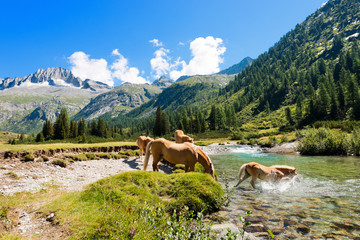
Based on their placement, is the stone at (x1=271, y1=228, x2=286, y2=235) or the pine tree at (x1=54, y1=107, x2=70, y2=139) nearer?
the stone at (x1=271, y1=228, x2=286, y2=235)

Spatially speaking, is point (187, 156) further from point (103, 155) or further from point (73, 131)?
point (73, 131)

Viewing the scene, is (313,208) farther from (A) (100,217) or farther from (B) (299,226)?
(A) (100,217)

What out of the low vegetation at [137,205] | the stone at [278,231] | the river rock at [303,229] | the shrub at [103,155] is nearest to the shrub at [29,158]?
the shrub at [103,155]

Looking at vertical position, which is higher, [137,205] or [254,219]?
[137,205]

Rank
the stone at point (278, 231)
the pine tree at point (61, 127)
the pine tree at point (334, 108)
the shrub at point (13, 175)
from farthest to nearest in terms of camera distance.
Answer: the pine tree at point (334, 108) < the pine tree at point (61, 127) < the shrub at point (13, 175) < the stone at point (278, 231)

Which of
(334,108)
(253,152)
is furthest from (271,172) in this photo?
(334,108)

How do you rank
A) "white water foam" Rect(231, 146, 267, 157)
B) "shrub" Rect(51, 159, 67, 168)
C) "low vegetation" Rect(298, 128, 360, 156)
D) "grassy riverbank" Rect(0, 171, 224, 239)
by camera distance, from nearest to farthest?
"grassy riverbank" Rect(0, 171, 224, 239) < "shrub" Rect(51, 159, 67, 168) < "low vegetation" Rect(298, 128, 360, 156) < "white water foam" Rect(231, 146, 267, 157)

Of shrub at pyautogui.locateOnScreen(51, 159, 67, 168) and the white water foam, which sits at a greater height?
shrub at pyautogui.locateOnScreen(51, 159, 67, 168)

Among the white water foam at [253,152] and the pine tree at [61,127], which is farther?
the pine tree at [61,127]

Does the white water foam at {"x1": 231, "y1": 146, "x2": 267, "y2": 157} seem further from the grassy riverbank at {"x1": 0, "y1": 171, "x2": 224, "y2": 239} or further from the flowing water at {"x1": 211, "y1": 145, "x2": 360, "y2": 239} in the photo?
the grassy riverbank at {"x1": 0, "y1": 171, "x2": 224, "y2": 239}

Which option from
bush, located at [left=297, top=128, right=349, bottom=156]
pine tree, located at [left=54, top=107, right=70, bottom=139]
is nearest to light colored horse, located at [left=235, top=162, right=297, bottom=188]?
bush, located at [left=297, top=128, right=349, bottom=156]

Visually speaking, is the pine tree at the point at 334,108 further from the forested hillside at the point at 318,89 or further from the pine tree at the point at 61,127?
the pine tree at the point at 61,127

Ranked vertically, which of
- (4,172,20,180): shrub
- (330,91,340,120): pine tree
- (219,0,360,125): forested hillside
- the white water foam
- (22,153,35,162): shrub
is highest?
(219,0,360,125): forested hillside

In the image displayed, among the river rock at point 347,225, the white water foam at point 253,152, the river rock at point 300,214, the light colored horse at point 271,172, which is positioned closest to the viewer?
the river rock at point 347,225
